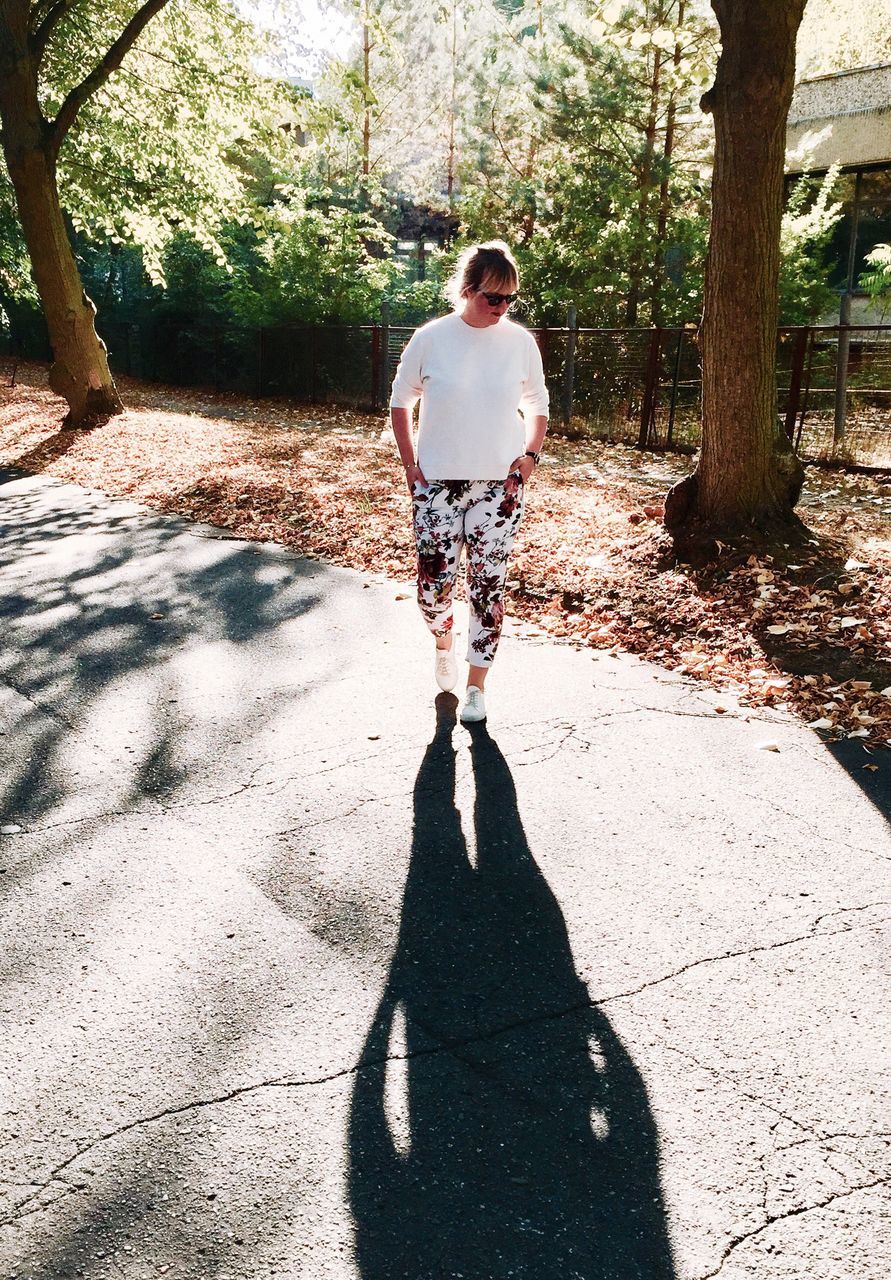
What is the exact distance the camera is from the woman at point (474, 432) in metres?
4.32

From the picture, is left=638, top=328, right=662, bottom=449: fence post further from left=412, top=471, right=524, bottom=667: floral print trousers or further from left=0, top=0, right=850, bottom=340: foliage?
left=412, top=471, right=524, bottom=667: floral print trousers

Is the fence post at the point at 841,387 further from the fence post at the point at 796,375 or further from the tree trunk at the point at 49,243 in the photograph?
the tree trunk at the point at 49,243

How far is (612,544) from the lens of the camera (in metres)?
7.88

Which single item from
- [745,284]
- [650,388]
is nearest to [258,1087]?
[745,284]

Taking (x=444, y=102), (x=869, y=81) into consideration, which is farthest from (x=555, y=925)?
(x=444, y=102)

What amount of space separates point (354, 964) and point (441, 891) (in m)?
0.50

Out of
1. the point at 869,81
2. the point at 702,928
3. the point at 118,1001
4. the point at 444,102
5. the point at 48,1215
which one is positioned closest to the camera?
the point at 48,1215

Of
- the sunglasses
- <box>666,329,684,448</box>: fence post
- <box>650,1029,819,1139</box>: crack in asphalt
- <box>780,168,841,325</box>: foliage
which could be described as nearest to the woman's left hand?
the sunglasses

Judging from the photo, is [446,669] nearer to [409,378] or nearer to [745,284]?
[409,378]

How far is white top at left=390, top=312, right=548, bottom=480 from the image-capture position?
438 cm

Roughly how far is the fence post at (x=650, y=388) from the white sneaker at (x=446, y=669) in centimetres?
1077

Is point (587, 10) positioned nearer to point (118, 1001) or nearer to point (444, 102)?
point (118, 1001)

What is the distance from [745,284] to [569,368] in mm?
10078

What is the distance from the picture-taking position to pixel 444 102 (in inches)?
1730
